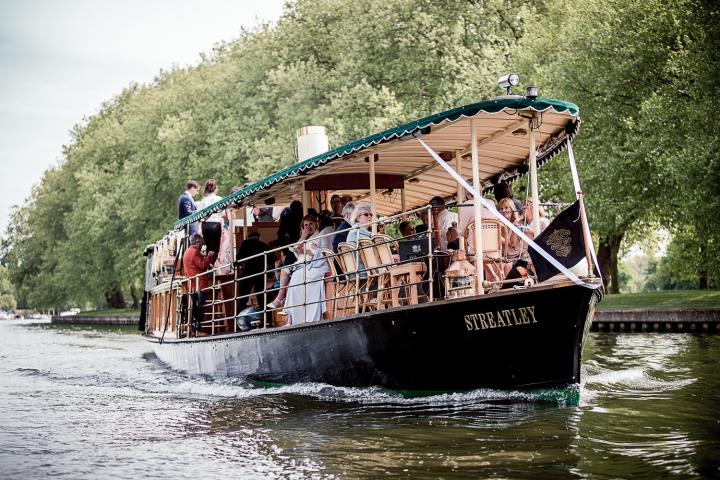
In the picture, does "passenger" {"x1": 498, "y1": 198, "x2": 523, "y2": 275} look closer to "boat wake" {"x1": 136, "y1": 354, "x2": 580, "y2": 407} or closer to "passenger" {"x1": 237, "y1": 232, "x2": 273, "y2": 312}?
"boat wake" {"x1": 136, "y1": 354, "x2": 580, "y2": 407}

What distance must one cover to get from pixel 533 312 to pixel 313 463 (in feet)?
11.2

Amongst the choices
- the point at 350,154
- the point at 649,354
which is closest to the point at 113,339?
the point at 649,354

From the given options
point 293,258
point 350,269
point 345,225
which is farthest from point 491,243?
point 293,258

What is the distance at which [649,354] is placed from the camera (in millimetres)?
19219

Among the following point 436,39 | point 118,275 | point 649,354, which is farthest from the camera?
point 118,275

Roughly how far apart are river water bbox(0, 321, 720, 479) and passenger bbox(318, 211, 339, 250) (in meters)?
2.19

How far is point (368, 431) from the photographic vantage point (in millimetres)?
10055

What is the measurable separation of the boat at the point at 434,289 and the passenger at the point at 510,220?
231 mm

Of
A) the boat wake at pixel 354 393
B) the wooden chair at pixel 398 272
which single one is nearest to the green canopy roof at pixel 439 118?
the wooden chair at pixel 398 272

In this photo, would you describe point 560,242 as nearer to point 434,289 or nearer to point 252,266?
point 434,289

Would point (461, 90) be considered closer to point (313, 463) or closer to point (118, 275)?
point (313, 463)

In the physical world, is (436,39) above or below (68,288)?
above

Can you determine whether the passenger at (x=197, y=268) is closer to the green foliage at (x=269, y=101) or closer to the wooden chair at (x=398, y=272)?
the wooden chair at (x=398, y=272)

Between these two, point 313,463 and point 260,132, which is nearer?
point 313,463
